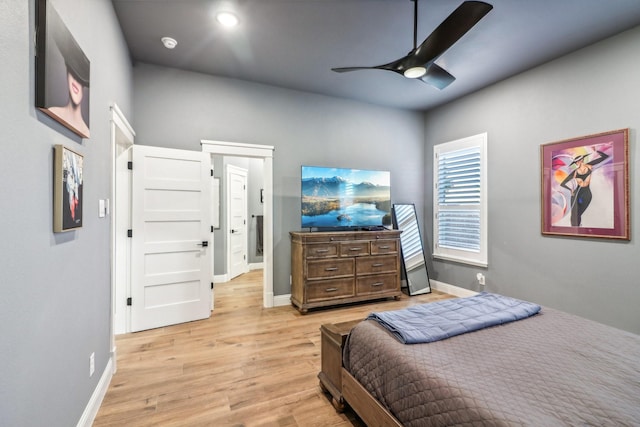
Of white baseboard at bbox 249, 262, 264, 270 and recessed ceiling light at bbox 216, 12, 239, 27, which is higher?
recessed ceiling light at bbox 216, 12, 239, 27

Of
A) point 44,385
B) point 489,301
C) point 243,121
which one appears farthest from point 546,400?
point 243,121

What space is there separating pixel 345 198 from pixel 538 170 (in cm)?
240

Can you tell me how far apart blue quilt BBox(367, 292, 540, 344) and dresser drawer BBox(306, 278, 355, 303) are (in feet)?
5.95

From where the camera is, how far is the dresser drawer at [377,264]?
395cm

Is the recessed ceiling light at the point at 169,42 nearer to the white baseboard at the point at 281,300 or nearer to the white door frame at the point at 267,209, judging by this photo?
the white door frame at the point at 267,209

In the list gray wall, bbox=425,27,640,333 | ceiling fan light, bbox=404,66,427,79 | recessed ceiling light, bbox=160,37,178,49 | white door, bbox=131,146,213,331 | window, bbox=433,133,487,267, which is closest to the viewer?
ceiling fan light, bbox=404,66,427,79

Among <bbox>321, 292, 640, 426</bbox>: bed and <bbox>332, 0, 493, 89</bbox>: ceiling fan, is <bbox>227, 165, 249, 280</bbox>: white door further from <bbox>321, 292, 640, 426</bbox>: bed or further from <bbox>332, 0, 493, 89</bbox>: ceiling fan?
<bbox>321, 292, 640, 426</bbox>: bed

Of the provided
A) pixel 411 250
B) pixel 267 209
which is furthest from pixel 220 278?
pixel 411 250

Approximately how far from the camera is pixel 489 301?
2115 millimetres

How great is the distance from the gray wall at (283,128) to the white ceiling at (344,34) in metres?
0.23

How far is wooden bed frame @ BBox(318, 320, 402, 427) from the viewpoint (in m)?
1.48

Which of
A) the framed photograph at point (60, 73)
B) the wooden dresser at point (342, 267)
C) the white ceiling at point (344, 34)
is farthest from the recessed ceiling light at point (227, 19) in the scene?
the wooden dresser at point (342, 267)

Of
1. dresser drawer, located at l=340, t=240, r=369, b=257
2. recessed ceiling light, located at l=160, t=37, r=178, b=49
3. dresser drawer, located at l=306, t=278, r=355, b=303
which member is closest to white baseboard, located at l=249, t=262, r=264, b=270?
dresser drawer, located at l=306, t=278, r=355, b=303

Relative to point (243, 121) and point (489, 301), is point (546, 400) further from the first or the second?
point (243, 121)
